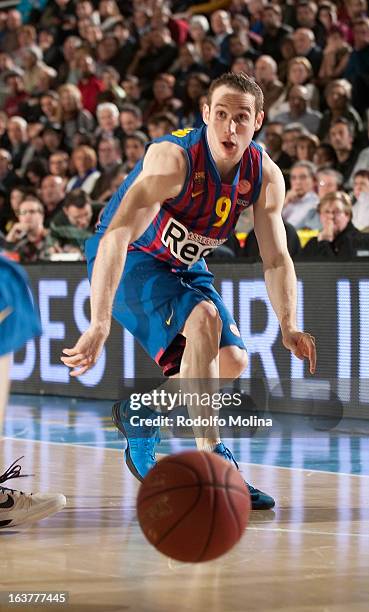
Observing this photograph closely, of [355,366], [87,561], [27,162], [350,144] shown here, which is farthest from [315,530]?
[27,162]

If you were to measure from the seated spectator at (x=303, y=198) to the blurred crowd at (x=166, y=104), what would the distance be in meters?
0.01

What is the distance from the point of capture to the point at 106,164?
1359 cm

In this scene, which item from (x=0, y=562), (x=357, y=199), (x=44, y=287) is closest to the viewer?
(x=0, y=562)

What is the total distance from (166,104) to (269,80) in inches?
66.5

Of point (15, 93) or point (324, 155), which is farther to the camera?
point (15, 93)

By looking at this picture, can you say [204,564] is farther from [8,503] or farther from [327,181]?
[327,181]

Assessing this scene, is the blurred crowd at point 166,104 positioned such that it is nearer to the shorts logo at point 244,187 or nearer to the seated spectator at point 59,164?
the seated spectator at point 59,164

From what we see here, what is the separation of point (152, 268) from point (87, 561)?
1.86m

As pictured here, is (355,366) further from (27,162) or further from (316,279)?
(27,162)

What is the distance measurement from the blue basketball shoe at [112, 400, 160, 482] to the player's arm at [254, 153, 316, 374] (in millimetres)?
986

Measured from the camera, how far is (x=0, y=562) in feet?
15.6

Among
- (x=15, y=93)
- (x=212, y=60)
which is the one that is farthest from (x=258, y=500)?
(x=15, y=93)

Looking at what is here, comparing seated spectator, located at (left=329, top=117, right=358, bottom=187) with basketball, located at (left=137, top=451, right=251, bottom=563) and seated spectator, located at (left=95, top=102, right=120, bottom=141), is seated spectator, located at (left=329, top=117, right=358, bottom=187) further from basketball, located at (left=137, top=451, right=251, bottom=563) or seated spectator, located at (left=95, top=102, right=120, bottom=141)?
basketball, located at (left=137, top=451, right=251, bottom=563)

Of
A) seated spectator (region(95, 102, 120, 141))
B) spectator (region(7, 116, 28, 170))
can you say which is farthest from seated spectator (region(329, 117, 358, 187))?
spectator (region(7, 116, 28, 170))
